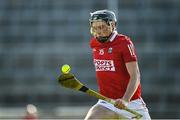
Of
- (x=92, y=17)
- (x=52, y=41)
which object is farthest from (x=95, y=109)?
(x=52, y=41)

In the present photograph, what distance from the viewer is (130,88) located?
250 inches

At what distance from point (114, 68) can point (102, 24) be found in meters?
0.43

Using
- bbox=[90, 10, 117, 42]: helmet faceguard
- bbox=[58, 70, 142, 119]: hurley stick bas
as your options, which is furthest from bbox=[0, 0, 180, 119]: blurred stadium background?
bbox=[58, 70, 142, 119]: hurley stick bas

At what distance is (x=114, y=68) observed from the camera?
21.6 feet

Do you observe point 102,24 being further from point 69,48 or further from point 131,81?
point 69,48

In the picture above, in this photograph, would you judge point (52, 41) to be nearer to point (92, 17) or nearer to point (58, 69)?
point (58, 69)

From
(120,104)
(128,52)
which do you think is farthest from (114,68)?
(120,104)

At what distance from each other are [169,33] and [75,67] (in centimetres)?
327

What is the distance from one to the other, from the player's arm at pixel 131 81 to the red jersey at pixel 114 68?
0.12 m

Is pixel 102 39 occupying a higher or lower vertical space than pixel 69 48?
higher

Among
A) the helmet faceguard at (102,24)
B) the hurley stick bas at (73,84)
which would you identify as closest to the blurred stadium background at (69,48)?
the helmet faceguard at (102,24)

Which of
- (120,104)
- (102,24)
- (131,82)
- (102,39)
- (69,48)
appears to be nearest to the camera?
(120,104)

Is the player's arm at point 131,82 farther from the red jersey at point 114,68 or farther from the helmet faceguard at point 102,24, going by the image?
the helmet faceguard at point 102,24

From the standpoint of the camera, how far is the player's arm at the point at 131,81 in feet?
20.8
